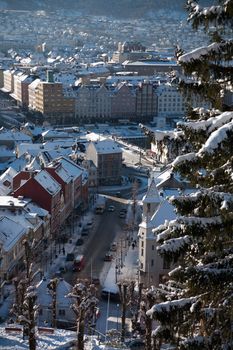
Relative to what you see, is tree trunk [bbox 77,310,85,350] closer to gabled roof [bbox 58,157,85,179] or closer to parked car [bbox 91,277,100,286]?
parked car [bbox 91,277,100,286]

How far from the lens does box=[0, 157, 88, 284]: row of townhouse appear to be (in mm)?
26094

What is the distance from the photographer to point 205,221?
20.2 feet

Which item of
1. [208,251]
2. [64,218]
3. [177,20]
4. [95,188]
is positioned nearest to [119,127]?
[95,188]

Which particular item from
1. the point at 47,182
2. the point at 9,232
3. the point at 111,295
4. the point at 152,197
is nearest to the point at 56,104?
the point at 47,182

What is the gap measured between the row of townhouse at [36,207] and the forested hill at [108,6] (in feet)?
543

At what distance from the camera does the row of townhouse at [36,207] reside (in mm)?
26094

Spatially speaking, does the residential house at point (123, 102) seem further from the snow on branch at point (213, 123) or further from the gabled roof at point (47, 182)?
the snow on branch at point (213, 123)

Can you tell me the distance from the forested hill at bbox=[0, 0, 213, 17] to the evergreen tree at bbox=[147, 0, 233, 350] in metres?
192

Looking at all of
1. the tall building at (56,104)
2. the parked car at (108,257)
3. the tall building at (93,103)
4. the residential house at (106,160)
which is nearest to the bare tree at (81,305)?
the parked car at (108,257)

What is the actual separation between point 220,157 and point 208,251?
4.37ft

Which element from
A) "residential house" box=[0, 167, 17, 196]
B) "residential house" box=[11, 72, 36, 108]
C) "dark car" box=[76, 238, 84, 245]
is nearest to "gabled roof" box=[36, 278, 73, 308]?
"dark car" box=[76, 238, 84, 245]

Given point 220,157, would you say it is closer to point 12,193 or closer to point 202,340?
point 202,340

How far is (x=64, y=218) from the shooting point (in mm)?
33594

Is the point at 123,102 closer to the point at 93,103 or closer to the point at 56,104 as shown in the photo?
the point at 93,103
